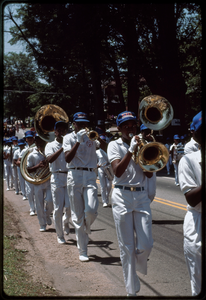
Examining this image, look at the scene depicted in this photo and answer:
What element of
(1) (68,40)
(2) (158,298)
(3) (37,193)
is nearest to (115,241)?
(3) (37,193)

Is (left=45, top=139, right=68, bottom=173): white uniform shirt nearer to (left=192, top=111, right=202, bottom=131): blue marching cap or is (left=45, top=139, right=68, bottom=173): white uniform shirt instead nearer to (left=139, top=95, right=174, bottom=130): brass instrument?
(left=139, top=95, right=174, bottom=130): brass instrument

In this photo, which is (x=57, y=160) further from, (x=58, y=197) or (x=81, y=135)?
(x=81, y=135)

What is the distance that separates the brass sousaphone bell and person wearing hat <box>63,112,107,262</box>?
1.84 metres

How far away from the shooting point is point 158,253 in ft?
22.6

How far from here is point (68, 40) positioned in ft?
81.8

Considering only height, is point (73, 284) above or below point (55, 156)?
below


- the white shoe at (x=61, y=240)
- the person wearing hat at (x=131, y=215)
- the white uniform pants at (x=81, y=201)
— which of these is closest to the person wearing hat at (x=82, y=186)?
the white uniform pants at (x=81, y=201)

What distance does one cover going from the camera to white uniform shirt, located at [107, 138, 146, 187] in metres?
4.85

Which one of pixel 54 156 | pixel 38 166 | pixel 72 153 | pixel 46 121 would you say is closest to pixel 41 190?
pixel 38 166

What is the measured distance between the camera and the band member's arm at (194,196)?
3.37 metres

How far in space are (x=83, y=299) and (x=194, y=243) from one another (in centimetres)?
217

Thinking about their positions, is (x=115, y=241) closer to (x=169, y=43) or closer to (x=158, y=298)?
(x=158, y=298)

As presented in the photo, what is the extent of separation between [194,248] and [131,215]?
4.64 feet

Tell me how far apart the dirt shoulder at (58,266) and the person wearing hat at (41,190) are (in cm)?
31
